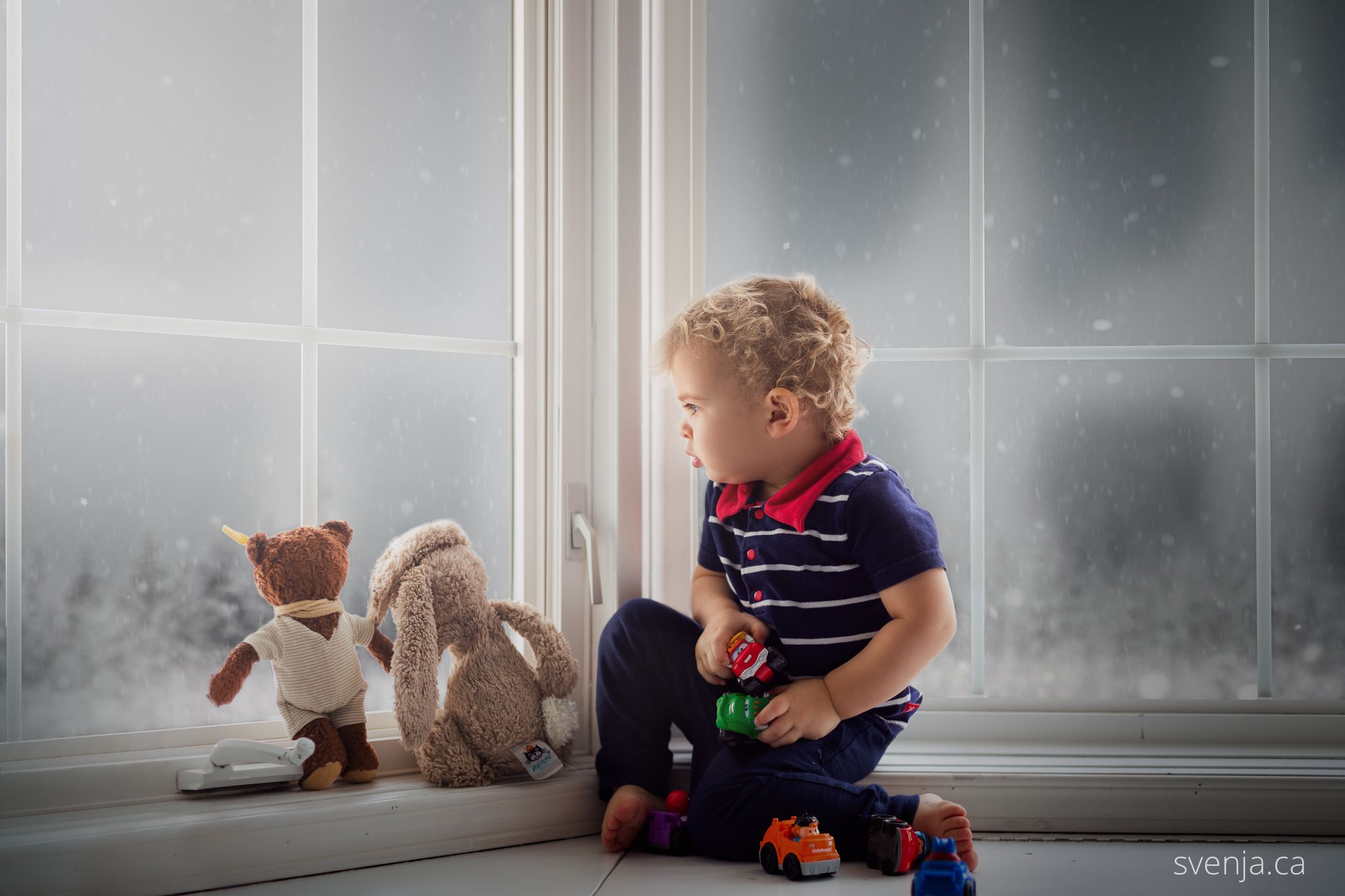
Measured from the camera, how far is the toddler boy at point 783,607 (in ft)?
3.59

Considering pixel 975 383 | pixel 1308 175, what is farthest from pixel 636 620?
pixel 1308 175

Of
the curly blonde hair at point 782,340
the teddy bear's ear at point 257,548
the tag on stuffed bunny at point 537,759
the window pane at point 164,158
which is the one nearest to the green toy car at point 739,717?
the tag on stuffed bunny at point 537,759

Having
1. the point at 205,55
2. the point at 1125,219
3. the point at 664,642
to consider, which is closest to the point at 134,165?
the point at 205,55

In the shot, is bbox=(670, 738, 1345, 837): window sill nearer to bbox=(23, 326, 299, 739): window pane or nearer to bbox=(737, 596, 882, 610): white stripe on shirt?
bbox=(737, 596, 882, 610): white stripe on shirt

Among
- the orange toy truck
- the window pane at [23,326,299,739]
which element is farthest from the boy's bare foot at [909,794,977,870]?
the window pane at [23,326,299,739]

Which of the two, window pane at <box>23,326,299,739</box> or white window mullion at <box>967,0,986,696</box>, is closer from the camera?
window pane at <box>23,326,299,739</box>

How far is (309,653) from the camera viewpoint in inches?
45.1

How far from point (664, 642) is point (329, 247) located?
0.65 m

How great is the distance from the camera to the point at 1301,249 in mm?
1351

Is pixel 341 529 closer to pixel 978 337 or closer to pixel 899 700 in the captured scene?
pixel 899 700

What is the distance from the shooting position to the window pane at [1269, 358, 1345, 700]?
4.37 feet

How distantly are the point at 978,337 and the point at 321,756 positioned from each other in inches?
39.4

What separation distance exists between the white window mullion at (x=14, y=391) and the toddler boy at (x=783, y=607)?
0.65m

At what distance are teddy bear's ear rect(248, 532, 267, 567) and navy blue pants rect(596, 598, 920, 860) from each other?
0.42 metres
